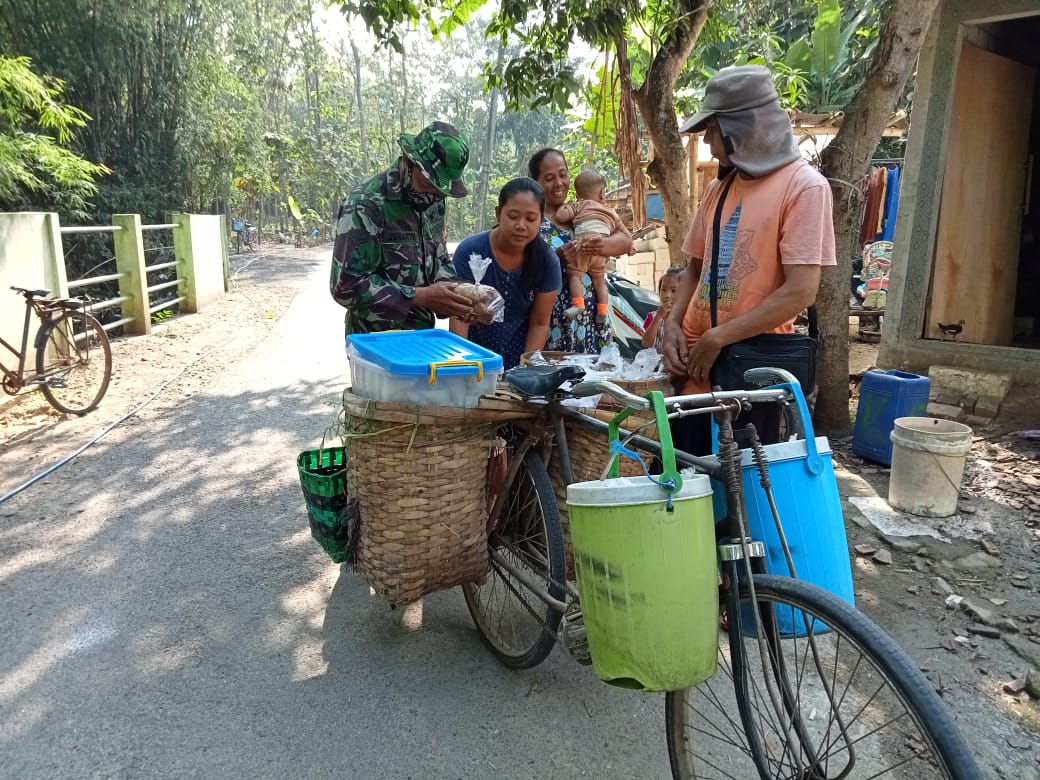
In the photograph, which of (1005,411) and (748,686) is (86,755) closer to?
(748,686)

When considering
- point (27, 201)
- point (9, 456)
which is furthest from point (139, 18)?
point (9, 456)

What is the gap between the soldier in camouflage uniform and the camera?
283 cm

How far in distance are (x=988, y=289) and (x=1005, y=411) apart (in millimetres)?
1563

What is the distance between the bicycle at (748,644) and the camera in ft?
5.01

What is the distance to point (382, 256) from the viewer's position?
298 cm

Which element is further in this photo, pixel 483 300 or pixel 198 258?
pixel 198 258

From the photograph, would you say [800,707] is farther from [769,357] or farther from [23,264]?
[23,264]

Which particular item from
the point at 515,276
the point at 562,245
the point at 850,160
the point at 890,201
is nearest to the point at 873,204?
the point at 890,201

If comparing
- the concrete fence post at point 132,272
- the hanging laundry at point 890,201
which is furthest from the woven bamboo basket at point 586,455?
the concrete fence post at point 132,272

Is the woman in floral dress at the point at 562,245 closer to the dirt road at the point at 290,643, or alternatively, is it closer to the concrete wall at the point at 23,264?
the dirt road at the point at 290,643

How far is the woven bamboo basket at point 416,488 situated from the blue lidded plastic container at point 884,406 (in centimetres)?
324

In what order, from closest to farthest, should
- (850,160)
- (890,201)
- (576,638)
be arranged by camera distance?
(576,638) < (850,160) < (890,201)

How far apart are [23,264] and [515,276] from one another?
5.72m

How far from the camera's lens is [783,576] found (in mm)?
1724
